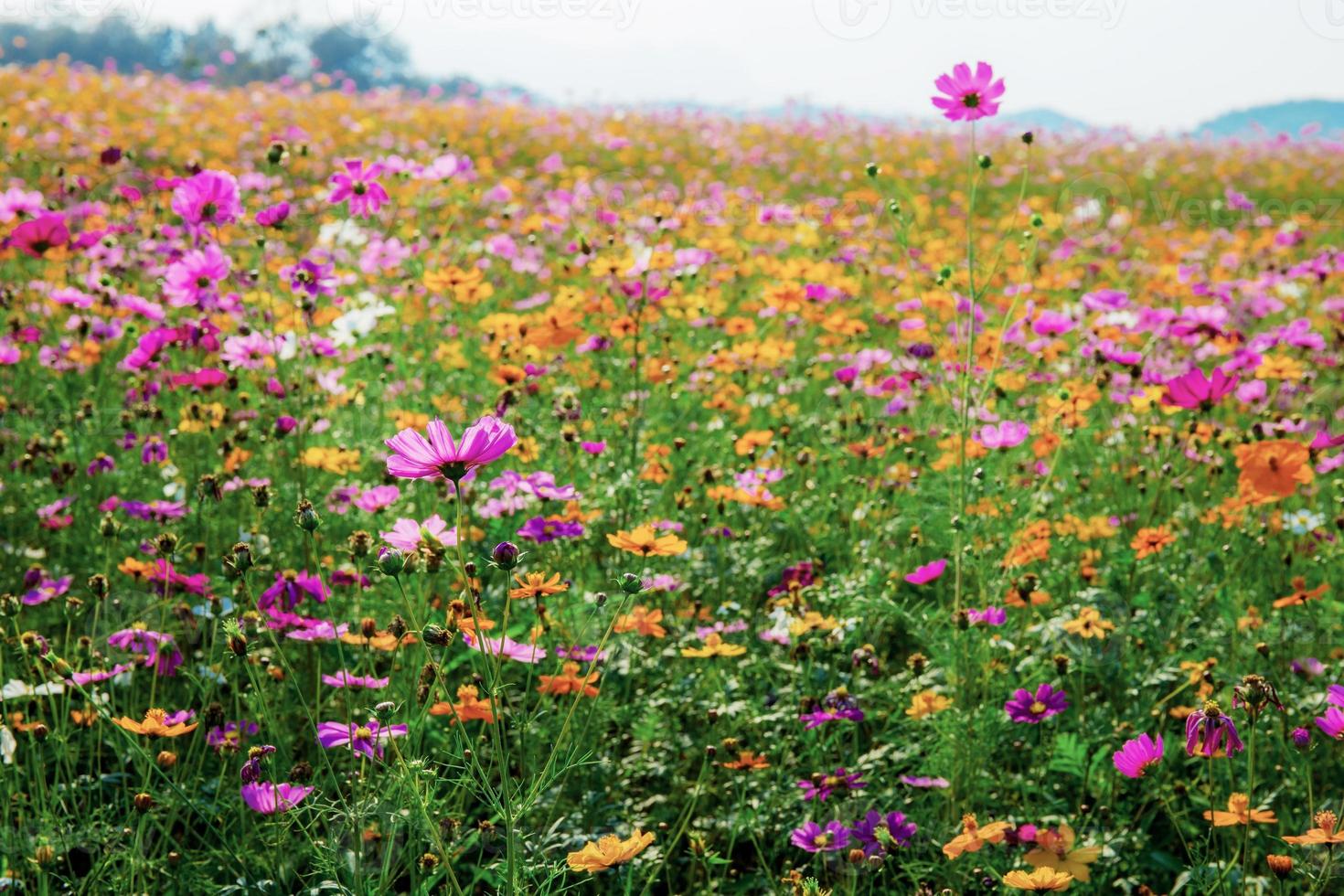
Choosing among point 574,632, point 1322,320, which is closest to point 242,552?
point 574,632

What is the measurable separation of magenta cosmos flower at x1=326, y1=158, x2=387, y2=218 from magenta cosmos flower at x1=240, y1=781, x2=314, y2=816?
1.32 metres

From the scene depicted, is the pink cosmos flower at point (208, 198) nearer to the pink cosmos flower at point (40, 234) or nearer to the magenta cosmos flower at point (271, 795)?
the pink cosmos flower at point (40, 234)

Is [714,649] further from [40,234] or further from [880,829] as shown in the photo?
[40,234]

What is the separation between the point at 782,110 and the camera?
465 inches

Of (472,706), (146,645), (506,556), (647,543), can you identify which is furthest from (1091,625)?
(146,645)

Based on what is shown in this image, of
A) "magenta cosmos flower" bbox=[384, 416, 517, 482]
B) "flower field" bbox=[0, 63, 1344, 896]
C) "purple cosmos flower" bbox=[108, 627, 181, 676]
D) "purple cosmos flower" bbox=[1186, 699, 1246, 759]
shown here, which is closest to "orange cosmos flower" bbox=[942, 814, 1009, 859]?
"flower field" bbox=[0, 63, 1344, 896]

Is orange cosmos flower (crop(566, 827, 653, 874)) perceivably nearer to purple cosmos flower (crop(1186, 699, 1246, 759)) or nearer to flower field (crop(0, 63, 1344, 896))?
flower field (crop(0, 63, 1344, 896))

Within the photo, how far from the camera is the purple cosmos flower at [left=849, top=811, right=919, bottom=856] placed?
4.50ft

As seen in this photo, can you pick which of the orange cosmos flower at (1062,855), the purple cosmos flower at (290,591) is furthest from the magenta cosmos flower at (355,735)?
the orange cosmos flower at (1062,855)

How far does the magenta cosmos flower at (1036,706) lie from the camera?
1535mm

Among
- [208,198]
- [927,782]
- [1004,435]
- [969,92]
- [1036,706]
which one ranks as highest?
[969,92]

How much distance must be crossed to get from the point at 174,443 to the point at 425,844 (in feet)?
4.74

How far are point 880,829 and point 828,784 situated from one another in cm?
13

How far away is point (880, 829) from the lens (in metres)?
1.36
